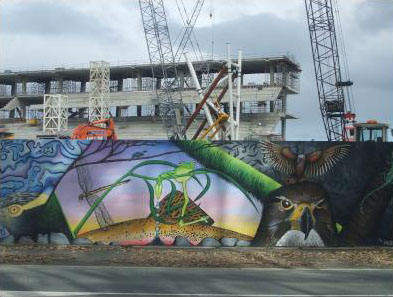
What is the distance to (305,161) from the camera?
1273 centimetres

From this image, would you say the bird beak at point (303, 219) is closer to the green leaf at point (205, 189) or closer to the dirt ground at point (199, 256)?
the dirt ground at point (199, 256)

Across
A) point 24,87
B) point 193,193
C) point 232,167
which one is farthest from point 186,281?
point 24,87

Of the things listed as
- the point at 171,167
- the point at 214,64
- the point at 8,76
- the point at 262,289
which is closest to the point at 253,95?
the point at 214,64

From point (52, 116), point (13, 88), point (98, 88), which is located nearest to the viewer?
point (52, 116)

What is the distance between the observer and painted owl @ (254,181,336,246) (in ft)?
41.0

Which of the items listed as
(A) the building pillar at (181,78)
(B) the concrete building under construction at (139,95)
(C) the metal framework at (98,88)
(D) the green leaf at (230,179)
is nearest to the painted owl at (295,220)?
(D) the green leaf at (230,179)

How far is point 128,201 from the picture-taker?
12.5 metres

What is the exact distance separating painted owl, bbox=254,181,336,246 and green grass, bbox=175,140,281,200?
254mm

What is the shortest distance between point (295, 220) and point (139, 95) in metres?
66.0

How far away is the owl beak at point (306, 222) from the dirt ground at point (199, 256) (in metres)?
0.45

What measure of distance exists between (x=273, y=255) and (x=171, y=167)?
312 cm

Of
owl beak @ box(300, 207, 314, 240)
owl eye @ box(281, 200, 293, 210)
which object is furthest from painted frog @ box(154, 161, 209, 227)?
owl beak @ box(300, 207, 314, 240)

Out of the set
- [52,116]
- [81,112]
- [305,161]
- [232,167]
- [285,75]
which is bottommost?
[232,167]

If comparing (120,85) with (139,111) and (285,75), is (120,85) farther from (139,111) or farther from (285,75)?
(285,75)
